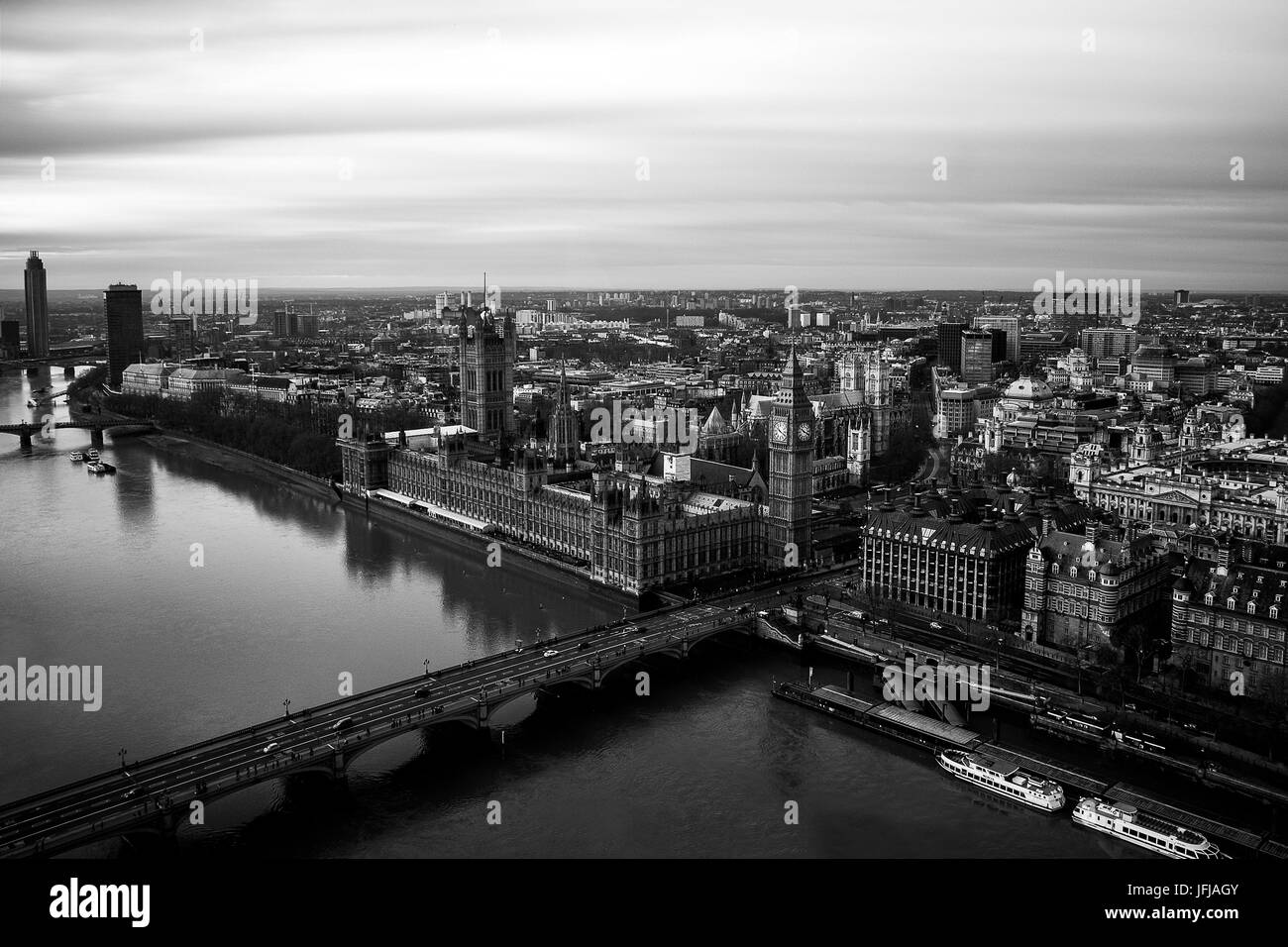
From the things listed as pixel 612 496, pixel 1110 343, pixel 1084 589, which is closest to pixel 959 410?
pixel 612 496

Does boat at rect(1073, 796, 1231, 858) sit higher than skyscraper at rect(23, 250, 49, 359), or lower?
lower

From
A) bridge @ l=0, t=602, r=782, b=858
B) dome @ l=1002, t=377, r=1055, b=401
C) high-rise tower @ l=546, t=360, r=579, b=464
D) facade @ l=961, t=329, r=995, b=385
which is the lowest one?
bridge @ l=0, t=602, r=782, b=858

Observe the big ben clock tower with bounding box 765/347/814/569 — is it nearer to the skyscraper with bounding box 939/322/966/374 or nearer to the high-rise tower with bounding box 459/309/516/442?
the high-rise tower with bounding box 459/309/516/442

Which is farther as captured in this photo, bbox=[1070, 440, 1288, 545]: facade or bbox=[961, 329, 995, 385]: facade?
bbox=[961, 329, 995, 385]: facade

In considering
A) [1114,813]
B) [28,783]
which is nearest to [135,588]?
[28,783]

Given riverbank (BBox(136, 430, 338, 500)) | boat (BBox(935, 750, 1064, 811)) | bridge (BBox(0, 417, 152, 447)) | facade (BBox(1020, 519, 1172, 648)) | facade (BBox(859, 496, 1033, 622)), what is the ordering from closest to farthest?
boat (BBox(935, 750, 1064, 811)), facade (BBox(1020, 519, 1172, 648)), facade (BBox(859, 496, 1033, 622)), riverbank (BBox(136, 430, 338, 500)), bridge (BBox(0, 417, 152, 447))

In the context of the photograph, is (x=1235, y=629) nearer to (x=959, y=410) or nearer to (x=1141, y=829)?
(x=1141, y=829)

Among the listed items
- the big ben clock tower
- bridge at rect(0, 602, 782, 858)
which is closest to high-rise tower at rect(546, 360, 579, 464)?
the big ben clock tower
